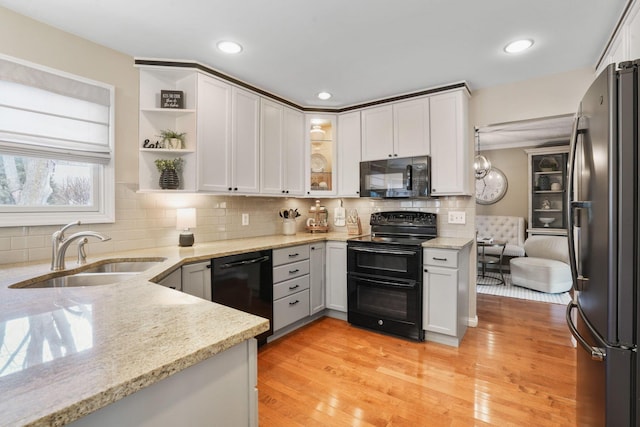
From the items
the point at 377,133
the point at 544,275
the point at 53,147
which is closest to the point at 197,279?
the point at 53,147

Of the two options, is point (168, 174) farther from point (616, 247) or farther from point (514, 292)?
point (514, 292)

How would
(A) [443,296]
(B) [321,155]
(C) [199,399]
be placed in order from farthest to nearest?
(B) [321,155], (A) [443,296], (C) [199,399]

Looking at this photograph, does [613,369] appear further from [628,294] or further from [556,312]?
[556,312]

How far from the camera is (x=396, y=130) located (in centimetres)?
320

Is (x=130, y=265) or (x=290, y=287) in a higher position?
(x=130, y=265)

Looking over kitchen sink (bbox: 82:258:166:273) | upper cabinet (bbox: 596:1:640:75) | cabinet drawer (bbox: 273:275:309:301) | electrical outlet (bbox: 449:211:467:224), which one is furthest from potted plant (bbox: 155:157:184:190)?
upper cabinet (bbox: 596:1:640:75)

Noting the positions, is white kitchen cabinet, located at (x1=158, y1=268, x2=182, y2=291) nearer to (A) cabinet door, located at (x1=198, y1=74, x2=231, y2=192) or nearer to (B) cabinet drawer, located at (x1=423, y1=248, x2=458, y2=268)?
(A) cabinet door, located at (x1=198, y1=74, x2=231, y2=192)

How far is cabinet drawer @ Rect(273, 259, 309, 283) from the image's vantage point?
2732 millimetres

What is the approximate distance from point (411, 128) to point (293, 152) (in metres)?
1.30

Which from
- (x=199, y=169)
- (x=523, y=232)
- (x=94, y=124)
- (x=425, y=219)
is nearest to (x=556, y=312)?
(x=425, y=219)

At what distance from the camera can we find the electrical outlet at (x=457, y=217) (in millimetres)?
3113

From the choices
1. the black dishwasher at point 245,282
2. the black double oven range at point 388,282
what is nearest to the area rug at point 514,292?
the black double oven range at point 388,282

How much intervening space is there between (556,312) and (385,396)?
278cm

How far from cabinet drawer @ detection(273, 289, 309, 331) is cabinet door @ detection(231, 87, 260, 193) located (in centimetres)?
110
